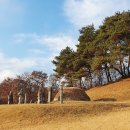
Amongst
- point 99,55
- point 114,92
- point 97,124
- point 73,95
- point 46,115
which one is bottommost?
point 97,124

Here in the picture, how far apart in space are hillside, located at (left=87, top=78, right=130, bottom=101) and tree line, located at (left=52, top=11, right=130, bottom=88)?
3.30 meters

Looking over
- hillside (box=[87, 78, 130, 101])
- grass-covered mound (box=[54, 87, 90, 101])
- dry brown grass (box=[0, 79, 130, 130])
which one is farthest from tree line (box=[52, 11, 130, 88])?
dry brown grass (box=[0, 79, 130, 130])

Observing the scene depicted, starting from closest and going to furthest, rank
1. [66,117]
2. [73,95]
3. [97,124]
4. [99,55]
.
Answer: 1. [97,124]
2. [66,117]
3. [73,95]
4. [99,55]

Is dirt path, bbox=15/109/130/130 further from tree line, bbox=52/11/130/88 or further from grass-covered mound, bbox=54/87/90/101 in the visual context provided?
tree line, bbox=52/11/130/88

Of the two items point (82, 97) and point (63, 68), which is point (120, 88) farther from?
point (63, 68)

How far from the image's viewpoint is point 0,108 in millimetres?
29609

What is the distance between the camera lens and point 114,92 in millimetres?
47844

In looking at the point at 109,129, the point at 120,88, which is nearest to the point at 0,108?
the point at 109,129

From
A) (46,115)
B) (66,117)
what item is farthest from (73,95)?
(66,117)

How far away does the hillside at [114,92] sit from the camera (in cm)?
4490

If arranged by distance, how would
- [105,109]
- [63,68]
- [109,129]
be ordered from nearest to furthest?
[109,129], [105,109], [63,68]

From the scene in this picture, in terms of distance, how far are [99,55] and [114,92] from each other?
8.35 meters

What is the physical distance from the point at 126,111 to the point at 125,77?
28554mm

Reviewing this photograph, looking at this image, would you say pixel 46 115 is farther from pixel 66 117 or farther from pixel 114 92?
pixel 114 92
